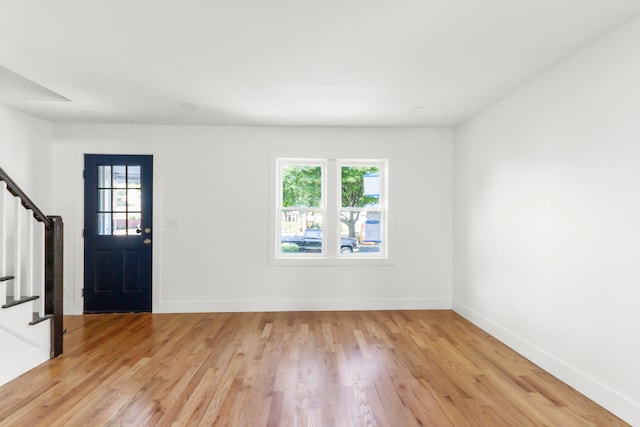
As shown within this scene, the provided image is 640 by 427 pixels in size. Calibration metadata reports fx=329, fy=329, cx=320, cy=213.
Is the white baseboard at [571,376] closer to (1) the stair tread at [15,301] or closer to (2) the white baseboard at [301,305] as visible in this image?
(2) the white baseboard at [301,305]

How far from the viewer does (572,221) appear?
8.39ft

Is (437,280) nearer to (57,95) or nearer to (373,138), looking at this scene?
(373,138)

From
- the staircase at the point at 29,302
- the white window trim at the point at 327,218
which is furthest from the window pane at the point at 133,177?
the white window trim at the point at 327,218

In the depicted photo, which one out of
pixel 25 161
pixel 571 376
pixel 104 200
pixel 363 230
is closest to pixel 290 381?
pixel 571 376

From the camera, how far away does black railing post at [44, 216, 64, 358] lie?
9.87 ft

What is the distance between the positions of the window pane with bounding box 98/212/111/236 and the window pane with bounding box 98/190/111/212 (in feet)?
0.26

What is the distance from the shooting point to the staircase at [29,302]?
2598 millimetres

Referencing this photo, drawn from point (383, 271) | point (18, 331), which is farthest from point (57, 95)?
point (383, 271)

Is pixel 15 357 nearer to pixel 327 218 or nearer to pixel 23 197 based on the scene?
pixel 23 197

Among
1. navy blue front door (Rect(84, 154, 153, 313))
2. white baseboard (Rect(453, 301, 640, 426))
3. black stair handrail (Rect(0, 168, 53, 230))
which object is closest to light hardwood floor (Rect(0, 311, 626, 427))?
white baseboard (Rect(453, 301, 640, 426))

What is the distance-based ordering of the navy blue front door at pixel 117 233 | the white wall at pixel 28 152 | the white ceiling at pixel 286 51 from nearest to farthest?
the white ceiling at pixel 286 51, the white wall at pixel 28 152, the navy blue front door at pixel 117 233

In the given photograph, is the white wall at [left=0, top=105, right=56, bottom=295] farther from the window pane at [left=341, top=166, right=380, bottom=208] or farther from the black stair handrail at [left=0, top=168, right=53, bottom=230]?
the window pane at [left=341, top=166, right=380, bottom=208]

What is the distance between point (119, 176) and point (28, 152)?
3.23 feet

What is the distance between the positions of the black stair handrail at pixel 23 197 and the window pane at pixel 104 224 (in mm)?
1431
